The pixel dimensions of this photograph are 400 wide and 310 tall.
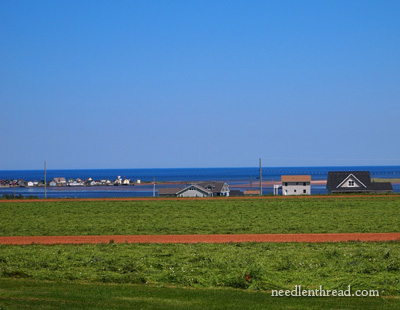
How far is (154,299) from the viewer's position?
42.2 feet

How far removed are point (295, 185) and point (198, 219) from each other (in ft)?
184

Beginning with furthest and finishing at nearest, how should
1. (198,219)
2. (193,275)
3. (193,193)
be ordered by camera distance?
(193,193) → (198,219) → (193,275)

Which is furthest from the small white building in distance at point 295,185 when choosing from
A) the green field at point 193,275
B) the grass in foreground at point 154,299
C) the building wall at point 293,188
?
the grass in foreground at point 154,299

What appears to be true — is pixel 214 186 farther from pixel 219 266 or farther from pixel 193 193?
pixel 219 266

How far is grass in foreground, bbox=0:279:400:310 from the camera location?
1210 centimetres

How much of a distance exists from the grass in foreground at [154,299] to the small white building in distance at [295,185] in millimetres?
78010

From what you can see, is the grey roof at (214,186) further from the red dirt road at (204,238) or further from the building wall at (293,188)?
the red dirt road at (204,238)

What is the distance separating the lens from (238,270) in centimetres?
1579

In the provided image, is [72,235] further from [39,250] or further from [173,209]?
[173,209]

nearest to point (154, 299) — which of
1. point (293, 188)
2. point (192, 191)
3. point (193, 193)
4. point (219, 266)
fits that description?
point (219, 266)

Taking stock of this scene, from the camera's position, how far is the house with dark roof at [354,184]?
7969cm

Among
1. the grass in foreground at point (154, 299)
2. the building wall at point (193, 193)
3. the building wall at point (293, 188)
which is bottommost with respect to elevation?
the grass in foreground at point (154, 299)

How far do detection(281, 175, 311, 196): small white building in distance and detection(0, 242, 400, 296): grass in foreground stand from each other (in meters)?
69.7

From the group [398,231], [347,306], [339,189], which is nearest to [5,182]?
[339,189]
